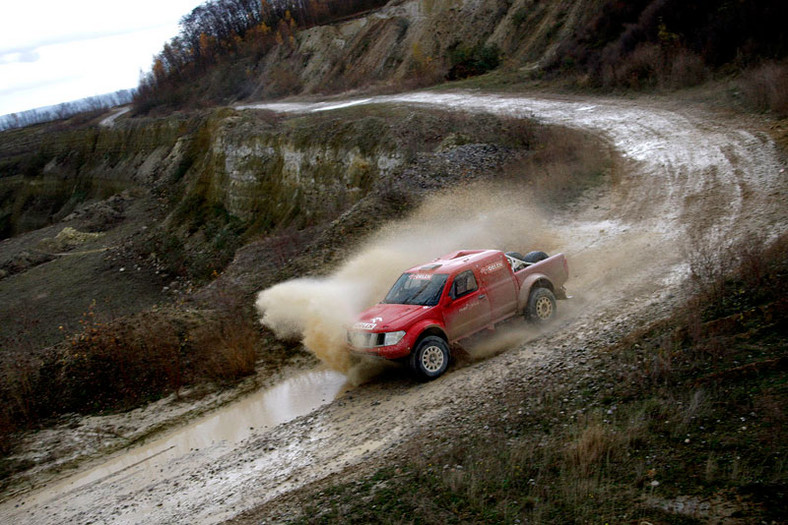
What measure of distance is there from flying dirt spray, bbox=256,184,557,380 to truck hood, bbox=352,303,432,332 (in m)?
1.27

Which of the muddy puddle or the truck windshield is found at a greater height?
the truck windshield

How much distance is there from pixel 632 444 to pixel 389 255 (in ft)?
33.1

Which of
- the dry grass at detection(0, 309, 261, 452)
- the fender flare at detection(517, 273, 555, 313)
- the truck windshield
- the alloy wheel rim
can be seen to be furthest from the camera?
the dry grass at detection(0, 309, 261, 452)

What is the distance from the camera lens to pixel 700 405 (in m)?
6.27

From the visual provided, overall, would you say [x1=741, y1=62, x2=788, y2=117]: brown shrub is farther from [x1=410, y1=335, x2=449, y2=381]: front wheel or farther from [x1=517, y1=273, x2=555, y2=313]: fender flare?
[x1=410, y1=335, x2=449, y2=381]: front wheel

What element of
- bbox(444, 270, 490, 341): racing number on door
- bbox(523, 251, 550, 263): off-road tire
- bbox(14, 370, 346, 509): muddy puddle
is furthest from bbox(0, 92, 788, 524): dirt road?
bbox(523, 251, 550, 263): off-road tire

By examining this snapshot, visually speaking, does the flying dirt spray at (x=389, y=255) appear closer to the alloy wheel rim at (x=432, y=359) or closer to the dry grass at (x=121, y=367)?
the dry grass at (x=121, y=367)

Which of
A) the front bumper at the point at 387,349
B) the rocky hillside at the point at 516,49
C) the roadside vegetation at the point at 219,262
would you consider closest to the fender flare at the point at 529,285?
the front bumper at the point at 387,349

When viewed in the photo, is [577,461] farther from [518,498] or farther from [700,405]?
[700,405]

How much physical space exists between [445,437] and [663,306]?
15.2ft

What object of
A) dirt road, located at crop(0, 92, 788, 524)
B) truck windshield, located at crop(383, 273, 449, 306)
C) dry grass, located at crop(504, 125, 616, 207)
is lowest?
dirt road, located at crop(0, 92, 788, 524)

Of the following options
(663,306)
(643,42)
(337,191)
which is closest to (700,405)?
(663,306)

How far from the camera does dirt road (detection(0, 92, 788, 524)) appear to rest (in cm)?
828

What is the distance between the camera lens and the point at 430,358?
1008 cm
